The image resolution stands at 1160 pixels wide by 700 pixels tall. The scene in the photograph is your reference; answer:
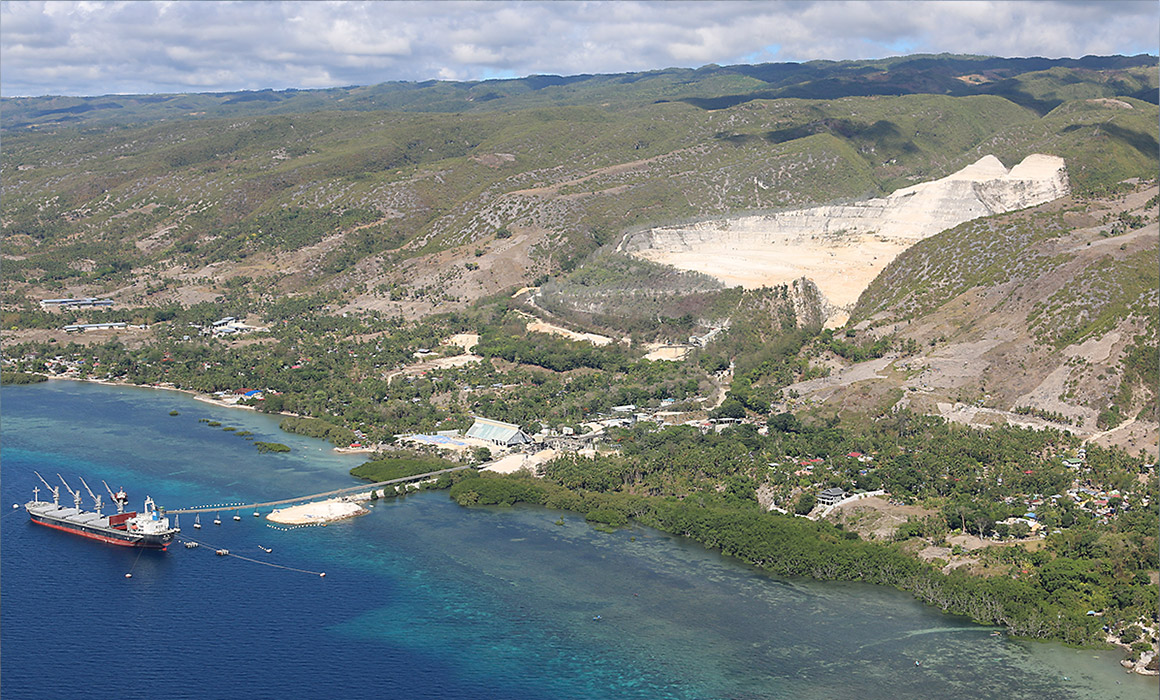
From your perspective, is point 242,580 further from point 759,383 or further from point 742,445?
point 759,383

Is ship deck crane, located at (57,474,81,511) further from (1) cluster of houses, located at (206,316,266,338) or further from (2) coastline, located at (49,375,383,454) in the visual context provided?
(1) cluster of houses, located at (206,316,266,338)

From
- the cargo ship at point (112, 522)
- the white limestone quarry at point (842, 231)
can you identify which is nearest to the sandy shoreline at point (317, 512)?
the cargo ship at point (112, 522)

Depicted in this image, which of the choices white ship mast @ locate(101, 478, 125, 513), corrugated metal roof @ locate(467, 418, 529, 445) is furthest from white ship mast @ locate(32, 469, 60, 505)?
corrugated metal roof @ locate(467, 418, 529, 445)

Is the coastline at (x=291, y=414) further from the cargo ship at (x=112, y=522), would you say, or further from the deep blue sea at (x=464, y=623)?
the cargo ship at (x=112, y=522)

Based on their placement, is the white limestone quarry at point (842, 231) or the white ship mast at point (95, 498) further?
the white limestone quarry at point (842, 231)

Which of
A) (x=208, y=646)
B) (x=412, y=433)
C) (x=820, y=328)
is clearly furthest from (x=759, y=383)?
(x=208, y=646)

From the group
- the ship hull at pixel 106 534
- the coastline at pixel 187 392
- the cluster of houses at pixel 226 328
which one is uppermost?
the cluster of houses at pixel 226 328
